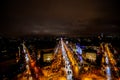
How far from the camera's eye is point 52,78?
821 inches

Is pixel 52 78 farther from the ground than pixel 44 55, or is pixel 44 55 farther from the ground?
pixel 44 55

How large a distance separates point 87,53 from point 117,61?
27.3ft

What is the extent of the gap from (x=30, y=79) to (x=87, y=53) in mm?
16022

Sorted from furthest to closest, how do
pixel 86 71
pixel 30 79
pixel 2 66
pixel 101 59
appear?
pixel 101 59 → pixel 86 71 → pixel 2 66 → pixel 30 79

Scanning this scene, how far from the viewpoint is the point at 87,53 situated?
32.9 m

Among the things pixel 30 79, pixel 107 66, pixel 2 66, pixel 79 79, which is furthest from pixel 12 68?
pixel 107 66

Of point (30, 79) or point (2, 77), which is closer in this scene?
point (2, 77)

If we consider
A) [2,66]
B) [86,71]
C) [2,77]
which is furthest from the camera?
[86,71]

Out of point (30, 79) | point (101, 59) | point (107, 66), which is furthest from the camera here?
point (101, 59)

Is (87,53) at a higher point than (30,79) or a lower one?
higher

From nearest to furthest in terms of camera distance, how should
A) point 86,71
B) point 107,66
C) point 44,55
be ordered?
point 86,71 → point 107,66 → point 44,55

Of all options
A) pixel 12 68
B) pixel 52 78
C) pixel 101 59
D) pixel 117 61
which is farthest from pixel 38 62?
pixel 117 61

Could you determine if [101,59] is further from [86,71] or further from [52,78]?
[52,78]

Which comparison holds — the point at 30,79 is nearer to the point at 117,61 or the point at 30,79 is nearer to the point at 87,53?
the point at 117,61
